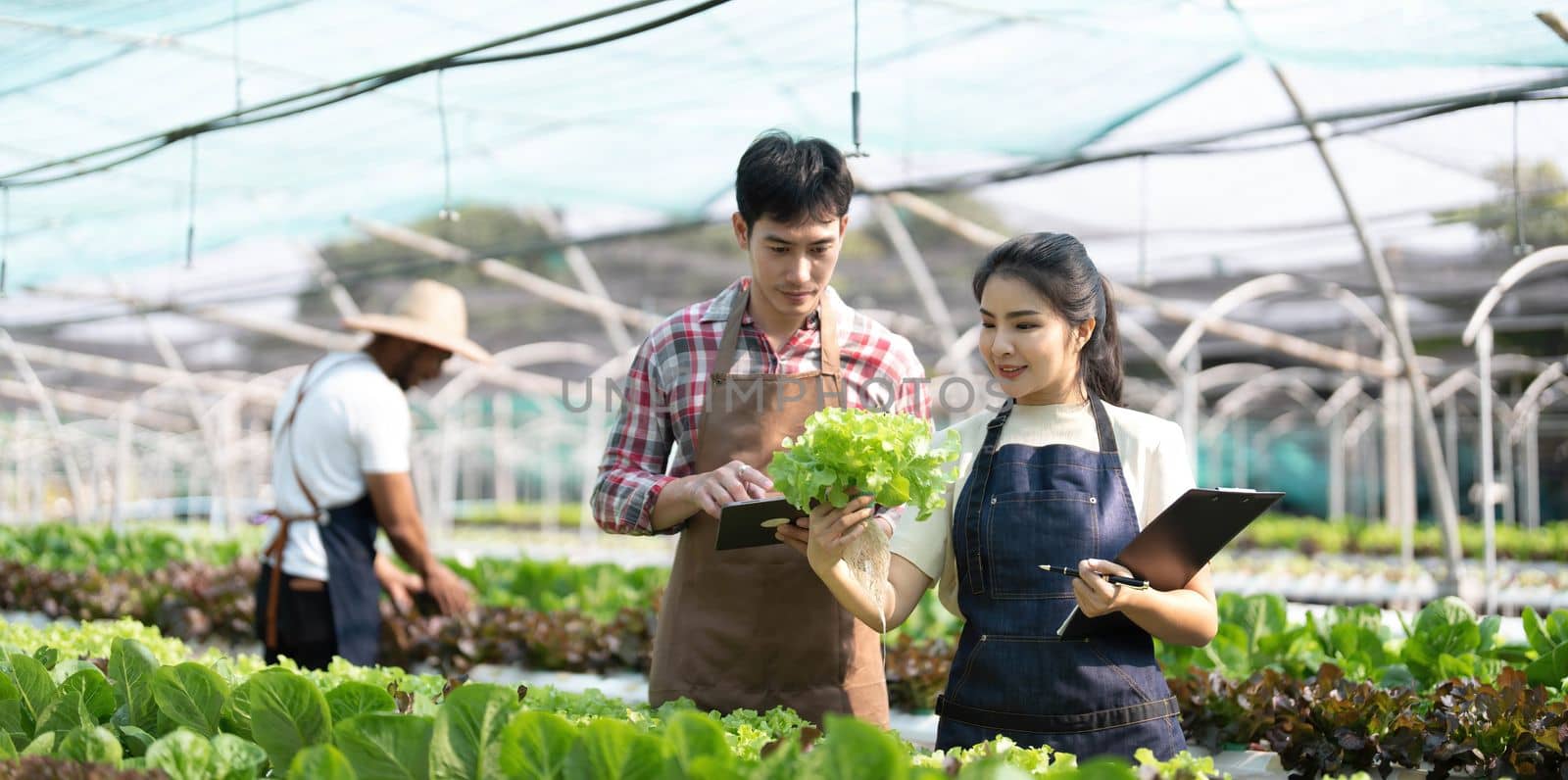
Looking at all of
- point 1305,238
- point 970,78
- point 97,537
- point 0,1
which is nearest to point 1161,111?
point 970,78

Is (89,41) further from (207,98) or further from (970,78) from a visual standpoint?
(970,78)

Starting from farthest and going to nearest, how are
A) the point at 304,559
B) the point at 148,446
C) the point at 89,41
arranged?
the point at 148,446, the point at 89,41, the point at 304,559

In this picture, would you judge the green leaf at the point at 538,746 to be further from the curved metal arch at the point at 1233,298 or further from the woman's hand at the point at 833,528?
the curved metal arch at the point at 1233,298

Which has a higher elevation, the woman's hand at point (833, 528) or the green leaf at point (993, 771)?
the woman's hand at point (833, 528)

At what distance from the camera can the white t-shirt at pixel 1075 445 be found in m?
2.20

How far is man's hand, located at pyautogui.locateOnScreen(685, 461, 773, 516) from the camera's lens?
2.20 m

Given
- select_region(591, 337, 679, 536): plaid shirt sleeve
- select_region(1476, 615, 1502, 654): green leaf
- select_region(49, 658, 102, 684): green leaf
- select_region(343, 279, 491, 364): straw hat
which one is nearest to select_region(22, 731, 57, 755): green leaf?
select_region(49, 658, 102, 684): green leaf

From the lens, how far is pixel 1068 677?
208 centimetres

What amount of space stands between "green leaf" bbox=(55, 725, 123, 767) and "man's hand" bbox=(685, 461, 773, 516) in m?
0.97

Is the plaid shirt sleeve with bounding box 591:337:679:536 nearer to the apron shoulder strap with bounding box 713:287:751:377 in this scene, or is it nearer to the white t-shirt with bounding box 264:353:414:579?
the apron shoulder strap with bounding box 713:287:751:377

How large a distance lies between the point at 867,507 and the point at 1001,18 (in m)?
3.29

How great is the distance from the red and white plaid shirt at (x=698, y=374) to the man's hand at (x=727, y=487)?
0.24 m

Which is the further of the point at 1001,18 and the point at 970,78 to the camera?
the point at 970,78

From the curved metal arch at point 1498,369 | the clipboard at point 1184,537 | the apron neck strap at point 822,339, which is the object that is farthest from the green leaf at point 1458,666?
the curved metal arch at point 1498,369
